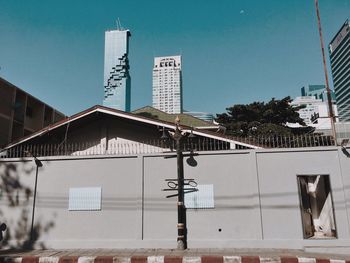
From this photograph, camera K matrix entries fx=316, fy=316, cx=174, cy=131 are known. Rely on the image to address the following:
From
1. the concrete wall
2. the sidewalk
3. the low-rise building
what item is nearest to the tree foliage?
the low-rise building

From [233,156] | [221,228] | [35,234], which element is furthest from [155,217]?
[35,234]

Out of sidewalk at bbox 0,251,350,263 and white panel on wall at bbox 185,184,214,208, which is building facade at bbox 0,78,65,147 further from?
white panel on wall at bbox 185,184,214,208

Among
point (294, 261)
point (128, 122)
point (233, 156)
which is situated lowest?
point (294, 261)

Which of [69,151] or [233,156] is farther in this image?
[69,151]

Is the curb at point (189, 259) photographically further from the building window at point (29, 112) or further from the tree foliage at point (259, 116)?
the building window at point (29, 112)

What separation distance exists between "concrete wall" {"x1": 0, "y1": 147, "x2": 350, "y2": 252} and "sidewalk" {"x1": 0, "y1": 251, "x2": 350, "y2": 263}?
343 millimetres

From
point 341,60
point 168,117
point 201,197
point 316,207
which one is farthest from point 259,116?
point 341,60

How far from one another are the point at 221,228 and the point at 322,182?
11.3 feet

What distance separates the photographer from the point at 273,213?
8156 mm

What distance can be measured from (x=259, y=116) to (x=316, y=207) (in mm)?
18709

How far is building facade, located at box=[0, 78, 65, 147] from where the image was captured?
84.9ft

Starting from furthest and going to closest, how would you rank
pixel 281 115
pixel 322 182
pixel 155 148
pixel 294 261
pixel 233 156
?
pixel 281 115 < pixel 155 148 < pixel 322 182 < pixel 233 156 < pixel 294 261

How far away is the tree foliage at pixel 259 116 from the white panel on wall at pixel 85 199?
18.0m

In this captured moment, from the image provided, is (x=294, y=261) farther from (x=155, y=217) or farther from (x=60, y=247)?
(x=60, y=247)
